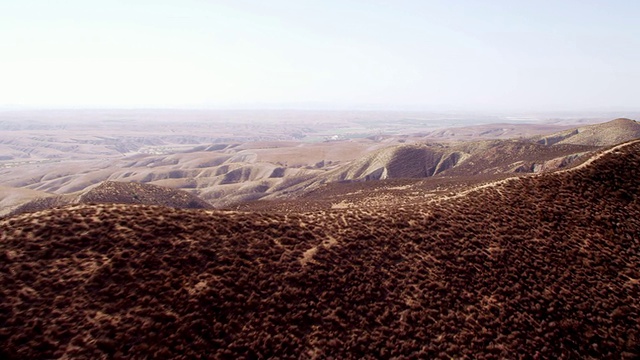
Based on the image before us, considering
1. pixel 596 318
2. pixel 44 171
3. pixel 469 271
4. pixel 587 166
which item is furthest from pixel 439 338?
pixel 44 171

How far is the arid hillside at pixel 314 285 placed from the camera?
9516 mm

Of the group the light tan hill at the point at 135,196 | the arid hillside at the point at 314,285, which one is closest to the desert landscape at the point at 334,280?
the arid hillside at the point at 314,285

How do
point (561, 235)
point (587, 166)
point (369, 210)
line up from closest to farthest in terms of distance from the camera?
point (561, 235)
point (369, 210)
point (587, 166)

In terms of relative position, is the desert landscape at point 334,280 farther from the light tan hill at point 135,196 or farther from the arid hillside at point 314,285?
the light tan hill at point 135,196

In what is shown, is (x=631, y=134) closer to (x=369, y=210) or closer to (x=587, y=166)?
(x=587, y=166)

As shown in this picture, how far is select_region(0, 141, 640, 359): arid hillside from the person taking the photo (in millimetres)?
9516

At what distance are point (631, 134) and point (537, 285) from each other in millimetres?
85945

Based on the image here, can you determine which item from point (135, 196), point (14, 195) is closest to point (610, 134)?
point (135, 196)

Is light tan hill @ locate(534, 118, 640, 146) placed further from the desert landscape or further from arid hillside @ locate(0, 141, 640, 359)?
arid hillside @ locate(0, 141, 640, 359)

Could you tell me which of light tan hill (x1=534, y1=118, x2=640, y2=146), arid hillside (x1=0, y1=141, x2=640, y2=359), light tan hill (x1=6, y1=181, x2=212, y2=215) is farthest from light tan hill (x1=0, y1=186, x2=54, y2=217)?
light tan hill (x1=534, y1=118, x2=640, y2=146)

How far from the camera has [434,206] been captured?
16.2 m

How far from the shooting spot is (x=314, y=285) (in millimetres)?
11555

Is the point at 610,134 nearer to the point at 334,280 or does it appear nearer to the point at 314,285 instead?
the point at 334,280

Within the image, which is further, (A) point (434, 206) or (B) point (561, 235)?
(A) point (434, 206)
